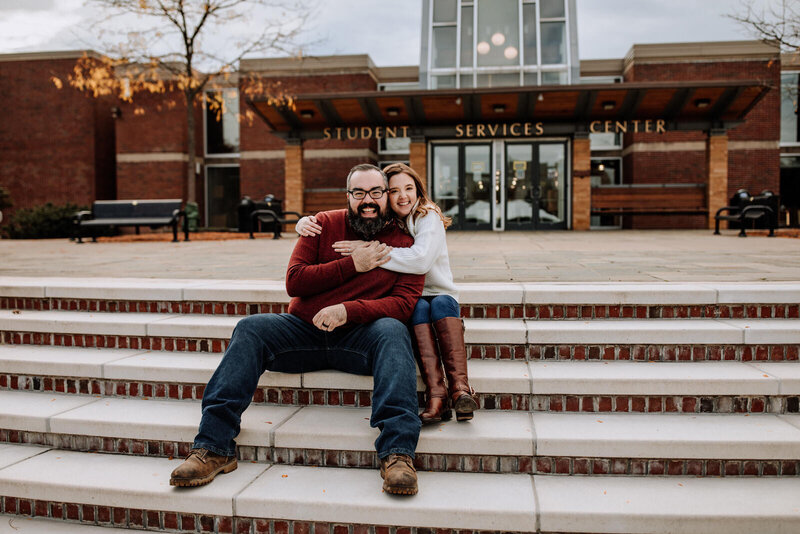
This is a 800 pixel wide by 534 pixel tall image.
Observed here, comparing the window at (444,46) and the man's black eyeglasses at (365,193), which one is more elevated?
the window at (444,46)

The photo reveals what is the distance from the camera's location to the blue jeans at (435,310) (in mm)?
2988

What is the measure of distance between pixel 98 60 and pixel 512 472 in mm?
23557

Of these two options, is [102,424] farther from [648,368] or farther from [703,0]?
[703,0]

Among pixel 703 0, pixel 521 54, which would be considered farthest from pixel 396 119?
pixel 703 0

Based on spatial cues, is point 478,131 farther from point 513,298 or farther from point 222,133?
point 513,298

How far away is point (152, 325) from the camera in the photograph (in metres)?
3.71

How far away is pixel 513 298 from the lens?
3740 millimetres

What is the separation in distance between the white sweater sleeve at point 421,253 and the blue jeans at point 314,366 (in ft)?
1.05

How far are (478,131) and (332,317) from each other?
13.7m

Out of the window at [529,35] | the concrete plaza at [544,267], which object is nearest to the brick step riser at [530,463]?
the concrete plaza at [544,267]

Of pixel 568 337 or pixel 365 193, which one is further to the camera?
pixel 568 337

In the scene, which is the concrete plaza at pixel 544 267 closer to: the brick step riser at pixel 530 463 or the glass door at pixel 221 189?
the brick step riser at pixel 530 463

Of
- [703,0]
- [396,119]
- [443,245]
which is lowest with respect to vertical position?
[443,245]

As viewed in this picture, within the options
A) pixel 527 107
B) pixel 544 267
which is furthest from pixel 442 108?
pixel 544 267
